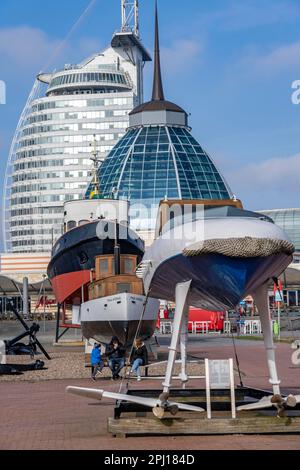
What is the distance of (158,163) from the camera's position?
145 m

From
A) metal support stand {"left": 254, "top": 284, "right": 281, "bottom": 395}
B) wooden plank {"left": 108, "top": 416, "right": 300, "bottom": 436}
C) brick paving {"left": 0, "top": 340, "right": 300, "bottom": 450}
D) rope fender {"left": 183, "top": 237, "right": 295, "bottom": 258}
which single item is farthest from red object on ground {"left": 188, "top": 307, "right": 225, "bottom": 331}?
rope fender {"left": 183, "top": 237, "right": 295, "bottom": 258}

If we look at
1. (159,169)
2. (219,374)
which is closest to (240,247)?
(219,374)

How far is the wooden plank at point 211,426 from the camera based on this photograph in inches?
524

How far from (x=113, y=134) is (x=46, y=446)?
16575 centimetres

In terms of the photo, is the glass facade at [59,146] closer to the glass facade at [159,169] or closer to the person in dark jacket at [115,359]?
the glass facade at [159,169]

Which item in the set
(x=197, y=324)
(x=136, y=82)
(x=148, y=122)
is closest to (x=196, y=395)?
(x=197, y=324)

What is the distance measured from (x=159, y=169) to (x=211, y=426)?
131m

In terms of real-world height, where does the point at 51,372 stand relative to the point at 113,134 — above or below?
below

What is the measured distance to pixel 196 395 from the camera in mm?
16453

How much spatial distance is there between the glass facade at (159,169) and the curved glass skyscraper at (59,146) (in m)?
26.7

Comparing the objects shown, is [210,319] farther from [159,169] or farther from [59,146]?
[59,146]

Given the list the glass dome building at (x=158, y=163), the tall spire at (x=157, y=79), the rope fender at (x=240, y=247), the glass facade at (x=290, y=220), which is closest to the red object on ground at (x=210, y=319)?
the rope fender at (x=240, y=247)

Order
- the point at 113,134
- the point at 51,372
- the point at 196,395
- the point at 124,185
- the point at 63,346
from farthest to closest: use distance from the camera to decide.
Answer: the point at 113,134 < the point at 124,185 < the point at 63,346 < the point at 51,372 < the point at 196,395

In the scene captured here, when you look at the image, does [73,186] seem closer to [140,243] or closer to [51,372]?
[140,243]
